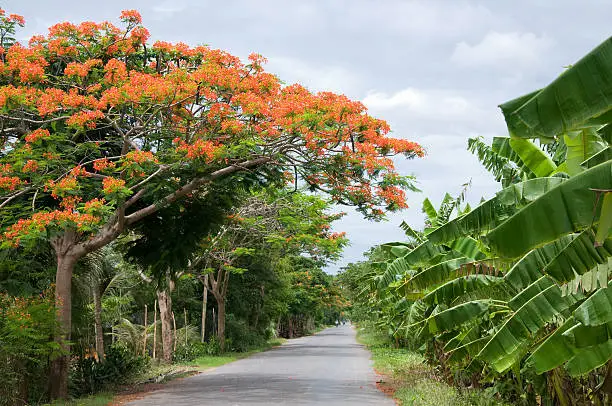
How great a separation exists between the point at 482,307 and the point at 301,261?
151 ft

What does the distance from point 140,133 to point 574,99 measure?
12283 mm

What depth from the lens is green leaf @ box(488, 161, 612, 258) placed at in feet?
14.4

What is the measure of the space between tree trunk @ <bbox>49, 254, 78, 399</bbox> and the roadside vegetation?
7.79m

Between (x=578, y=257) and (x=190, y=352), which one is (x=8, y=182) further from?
(x=190, y=352)

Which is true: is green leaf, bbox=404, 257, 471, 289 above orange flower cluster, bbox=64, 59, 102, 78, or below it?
below

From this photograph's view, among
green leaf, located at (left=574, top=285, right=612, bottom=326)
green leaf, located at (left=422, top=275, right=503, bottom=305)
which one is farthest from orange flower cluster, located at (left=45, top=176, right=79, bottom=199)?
green leaf, located at (left=574, top=285, right=612, bottom=326)

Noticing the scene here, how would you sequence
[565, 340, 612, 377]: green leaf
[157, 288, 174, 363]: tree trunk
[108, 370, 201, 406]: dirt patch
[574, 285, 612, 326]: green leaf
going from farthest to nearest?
[157, 288, 174, 363]: tree trunk < [108, 370, 201, 406]: dirt patch < [565, 340, 612, 377]: green leaf < [574, 285, 612, 326]: green leaf

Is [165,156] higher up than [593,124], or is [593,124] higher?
[165,156]

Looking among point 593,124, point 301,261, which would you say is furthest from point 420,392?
point 301,261

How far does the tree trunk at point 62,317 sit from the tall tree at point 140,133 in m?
0.03

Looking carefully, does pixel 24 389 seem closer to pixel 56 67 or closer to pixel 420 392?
pixel 56 67

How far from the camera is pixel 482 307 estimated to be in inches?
359

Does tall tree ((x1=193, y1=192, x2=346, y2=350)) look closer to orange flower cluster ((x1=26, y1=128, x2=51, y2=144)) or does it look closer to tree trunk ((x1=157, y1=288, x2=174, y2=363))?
tree trunk ((x1=157, y1=288, x2=174, y2=363))

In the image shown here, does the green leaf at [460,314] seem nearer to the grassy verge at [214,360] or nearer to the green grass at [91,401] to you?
the green grass at [91,401]
